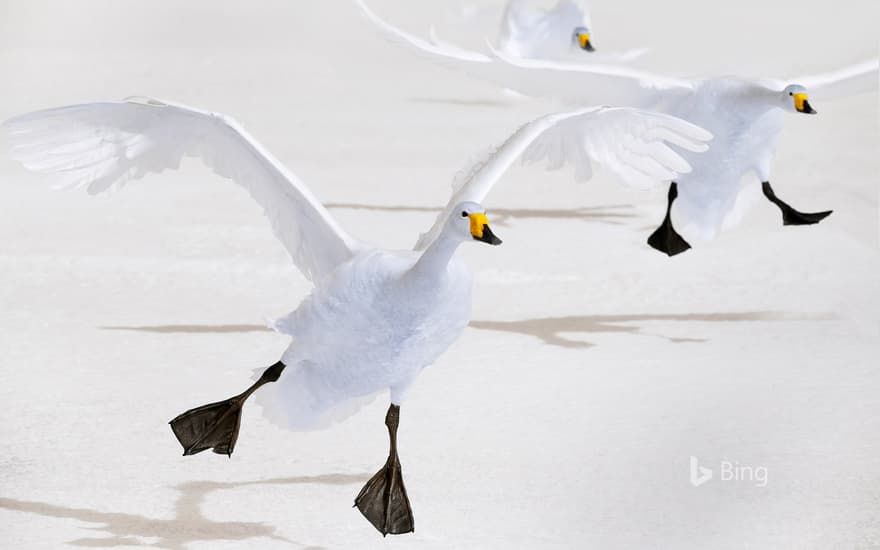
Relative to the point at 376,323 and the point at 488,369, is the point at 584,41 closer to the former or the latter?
the point at 488,369

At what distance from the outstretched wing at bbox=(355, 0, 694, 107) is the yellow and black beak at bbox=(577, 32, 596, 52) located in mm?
5522

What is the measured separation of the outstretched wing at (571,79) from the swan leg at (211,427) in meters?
1.73

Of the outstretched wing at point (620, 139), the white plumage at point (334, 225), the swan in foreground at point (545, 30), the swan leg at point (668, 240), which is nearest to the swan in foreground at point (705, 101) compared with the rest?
the swan leg at point (668, 240)

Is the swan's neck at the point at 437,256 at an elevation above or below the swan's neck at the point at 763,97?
above

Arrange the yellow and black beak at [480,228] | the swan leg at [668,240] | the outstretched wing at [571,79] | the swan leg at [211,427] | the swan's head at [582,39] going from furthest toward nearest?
1. the swan's head at [582,39]
2. the swan leg at [668,240]
3. the outstretched wing at [571,79]
4. the swan leg at [211,427]
5. the yellow and black beak at [480,228]

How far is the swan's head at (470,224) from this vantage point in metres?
3.59

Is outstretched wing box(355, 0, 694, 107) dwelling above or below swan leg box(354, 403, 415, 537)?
above

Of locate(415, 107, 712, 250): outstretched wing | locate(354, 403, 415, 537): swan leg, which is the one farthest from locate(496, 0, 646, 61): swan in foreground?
locate(354, 403, 415, 537): swan leg

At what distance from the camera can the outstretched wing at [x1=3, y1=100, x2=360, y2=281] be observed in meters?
4.04

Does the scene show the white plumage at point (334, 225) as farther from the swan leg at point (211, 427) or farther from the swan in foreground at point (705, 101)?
the swan in foreground at point (705, 101)

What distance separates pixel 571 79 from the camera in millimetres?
5902

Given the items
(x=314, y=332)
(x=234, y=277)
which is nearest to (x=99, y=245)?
(x=234, y=277)

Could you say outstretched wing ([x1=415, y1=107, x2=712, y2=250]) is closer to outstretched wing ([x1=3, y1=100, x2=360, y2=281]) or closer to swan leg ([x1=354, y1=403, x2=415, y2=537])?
outstretched wing ([x1=3, y1=100, x2=360, y2=281])

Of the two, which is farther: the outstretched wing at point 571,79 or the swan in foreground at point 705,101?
the swan in foreground at point 705,101
